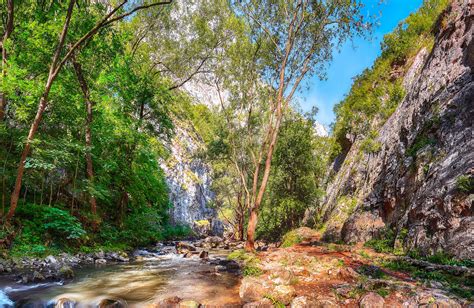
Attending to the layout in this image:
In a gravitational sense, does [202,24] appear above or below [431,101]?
above

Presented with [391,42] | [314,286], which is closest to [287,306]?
[314,286]

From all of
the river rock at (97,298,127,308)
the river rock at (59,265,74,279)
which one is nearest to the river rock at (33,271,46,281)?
the river rock at (59,265,74,279)

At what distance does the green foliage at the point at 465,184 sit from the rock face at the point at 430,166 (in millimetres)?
26

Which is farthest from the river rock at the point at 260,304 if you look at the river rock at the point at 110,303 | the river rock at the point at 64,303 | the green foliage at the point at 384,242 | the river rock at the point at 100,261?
the river rock at the point at 100,261

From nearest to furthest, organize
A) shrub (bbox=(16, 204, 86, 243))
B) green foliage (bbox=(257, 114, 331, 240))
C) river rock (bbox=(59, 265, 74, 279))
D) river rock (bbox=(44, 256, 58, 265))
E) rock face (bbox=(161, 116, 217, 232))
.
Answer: river rock (bbox=(59, 265, 74, 279)), river rock (bbox=(44, 256, 58, 265)), shrub (bbox=(16, 204, 86, 243)), green foliage (bbox=(257, 114, 331, 240)), rock face (bbox=(161, 116, 217, 232))

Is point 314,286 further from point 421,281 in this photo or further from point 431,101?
point 431,101

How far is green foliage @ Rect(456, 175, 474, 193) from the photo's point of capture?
8.22 metres

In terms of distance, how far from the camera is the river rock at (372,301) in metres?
5.62

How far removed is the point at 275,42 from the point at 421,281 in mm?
15554

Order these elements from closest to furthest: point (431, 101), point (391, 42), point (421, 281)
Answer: point (421, 281) → point (431, 101) → point (391, 42)

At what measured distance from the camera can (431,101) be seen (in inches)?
512

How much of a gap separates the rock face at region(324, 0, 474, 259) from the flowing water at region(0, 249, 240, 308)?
678 centimetres

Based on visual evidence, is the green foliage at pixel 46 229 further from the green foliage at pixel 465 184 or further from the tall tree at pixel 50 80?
the green foliage at pixel 465 184

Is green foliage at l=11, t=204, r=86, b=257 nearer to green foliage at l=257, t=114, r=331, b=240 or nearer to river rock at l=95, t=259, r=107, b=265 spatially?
river rock at l=95, t=259, r=107, b=265
